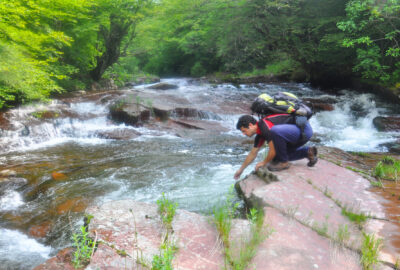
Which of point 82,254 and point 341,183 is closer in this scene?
point 82,254

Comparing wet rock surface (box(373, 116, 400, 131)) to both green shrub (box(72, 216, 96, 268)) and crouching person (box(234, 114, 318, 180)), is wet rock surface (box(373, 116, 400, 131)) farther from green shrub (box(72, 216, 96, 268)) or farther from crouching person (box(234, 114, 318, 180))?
green shrub (box(72, 216, 96, 268))

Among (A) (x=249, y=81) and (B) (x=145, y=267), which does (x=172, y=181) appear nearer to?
(B) (x=145, y=267)

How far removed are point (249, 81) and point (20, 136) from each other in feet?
55.9

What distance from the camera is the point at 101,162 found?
682 centimetres

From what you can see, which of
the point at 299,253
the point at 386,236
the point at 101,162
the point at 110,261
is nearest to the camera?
the point at 110,261

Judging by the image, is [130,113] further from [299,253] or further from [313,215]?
[299,253]

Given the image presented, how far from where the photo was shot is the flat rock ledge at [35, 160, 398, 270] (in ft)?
7.88

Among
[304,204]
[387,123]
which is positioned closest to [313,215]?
[304,204]

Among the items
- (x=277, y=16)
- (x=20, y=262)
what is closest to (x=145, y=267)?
(x=20, y=262)

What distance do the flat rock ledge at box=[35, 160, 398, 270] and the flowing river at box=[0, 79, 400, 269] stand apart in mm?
959

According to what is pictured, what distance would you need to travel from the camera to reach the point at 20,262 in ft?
10.2

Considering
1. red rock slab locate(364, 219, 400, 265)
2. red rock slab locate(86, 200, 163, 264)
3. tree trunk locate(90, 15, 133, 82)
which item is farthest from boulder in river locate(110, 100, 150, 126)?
red rock slab locate(364, 219, 400, 265)

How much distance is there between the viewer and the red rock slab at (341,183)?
354cm

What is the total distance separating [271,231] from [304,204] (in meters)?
1.00
